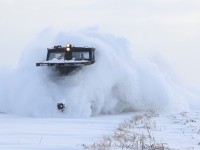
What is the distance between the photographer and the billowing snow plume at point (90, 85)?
16875 mm

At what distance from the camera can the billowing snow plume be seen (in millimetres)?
16875

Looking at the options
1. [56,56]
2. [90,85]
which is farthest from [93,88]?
[56,56]

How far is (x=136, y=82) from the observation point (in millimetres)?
19594

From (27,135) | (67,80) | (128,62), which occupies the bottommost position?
(27,135)

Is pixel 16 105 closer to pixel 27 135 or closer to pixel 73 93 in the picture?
pixel 73 93

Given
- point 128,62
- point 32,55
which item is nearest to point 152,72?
point 128,62

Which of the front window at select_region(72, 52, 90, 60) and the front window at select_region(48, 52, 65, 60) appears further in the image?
the front window at select_region(48, 52, 65, 60)

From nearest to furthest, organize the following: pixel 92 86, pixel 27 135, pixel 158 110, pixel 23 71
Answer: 1. pixel 27 135
2. pixel 92 86
3. pixel 23 71
4. pixel 158 110

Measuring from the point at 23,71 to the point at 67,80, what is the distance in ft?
8.55

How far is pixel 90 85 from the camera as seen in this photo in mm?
17703

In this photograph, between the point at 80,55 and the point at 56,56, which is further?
the point at 56,56

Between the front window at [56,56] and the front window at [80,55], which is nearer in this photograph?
the front window at [80,55]

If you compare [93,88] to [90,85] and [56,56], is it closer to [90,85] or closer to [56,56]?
[90,85]

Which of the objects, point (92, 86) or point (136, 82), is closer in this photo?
point (92, 86)
